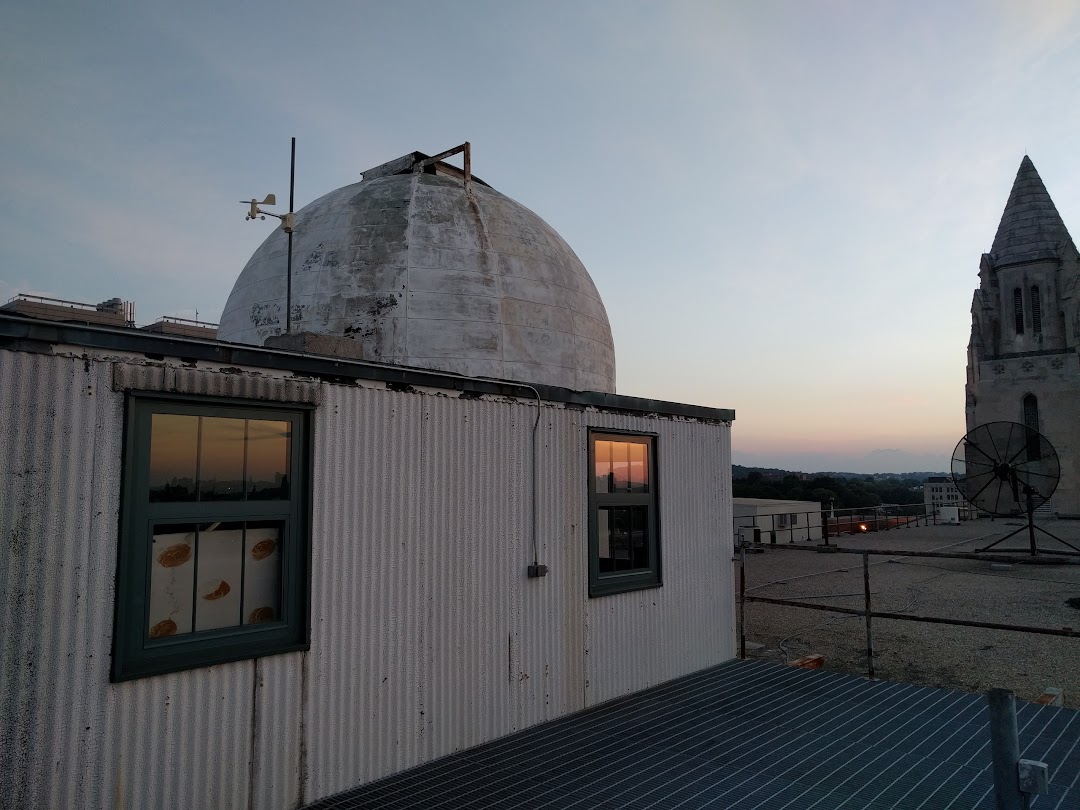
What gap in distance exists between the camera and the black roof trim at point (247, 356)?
3.85 meters

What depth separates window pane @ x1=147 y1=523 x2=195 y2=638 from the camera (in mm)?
4281

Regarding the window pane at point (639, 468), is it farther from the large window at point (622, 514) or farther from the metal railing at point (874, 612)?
the metal railing at point (874, 612)

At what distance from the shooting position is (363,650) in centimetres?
520

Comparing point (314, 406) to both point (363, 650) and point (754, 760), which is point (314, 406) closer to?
point (363, 650)

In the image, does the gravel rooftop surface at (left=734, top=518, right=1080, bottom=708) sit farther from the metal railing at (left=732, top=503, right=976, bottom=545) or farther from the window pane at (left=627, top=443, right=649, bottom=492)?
the metal railing at (left=732, top=503, right=976, bottom=545)

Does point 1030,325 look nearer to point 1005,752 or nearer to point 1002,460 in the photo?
point 1002,460

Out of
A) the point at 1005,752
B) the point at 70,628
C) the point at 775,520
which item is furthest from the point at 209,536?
the point at 775,520

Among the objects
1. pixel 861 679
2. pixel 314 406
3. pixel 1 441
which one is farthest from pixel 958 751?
pixel 1 441

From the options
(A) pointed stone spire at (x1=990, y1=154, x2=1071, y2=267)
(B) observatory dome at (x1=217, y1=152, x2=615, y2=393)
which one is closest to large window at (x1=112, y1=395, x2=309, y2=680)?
(B) observatory dome at (x1=217, y1=152, x2=615, y2=393)

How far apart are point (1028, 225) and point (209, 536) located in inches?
2593

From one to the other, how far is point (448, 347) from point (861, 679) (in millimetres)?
7396

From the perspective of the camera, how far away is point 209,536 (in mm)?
4559

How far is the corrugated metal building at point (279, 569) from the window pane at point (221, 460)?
15mm

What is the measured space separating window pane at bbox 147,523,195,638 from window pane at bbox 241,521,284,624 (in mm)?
369
